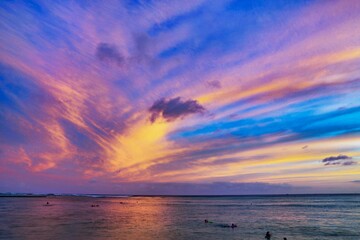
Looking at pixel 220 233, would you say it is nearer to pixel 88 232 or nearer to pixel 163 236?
pixel 163 236

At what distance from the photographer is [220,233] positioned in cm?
5475

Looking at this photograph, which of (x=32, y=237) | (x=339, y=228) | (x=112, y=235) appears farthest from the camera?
(x=339, y=228)

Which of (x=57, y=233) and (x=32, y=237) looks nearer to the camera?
(x=32, y=237)

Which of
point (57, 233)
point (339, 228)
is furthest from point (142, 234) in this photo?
point (339, 228)

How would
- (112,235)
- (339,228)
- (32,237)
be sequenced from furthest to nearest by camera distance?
(339,228) → (112,235) → (32,237)

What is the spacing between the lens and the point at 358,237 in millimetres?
51406

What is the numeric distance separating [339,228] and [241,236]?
82.6 ft

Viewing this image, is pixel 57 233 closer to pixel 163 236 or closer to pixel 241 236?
pixel 163 236

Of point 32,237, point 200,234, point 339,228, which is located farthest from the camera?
point 339,228

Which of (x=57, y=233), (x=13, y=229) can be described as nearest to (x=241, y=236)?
(x=57, y=233)

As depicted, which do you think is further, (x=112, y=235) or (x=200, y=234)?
(x=200, y=234)

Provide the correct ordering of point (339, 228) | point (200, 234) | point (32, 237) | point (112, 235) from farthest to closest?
1. point (339, 228)
2. point (200, 234)
3. point (112, 235)
4. point (32, 237)

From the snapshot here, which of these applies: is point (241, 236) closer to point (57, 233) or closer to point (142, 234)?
point (142, 234)

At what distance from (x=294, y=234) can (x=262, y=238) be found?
8387mm
